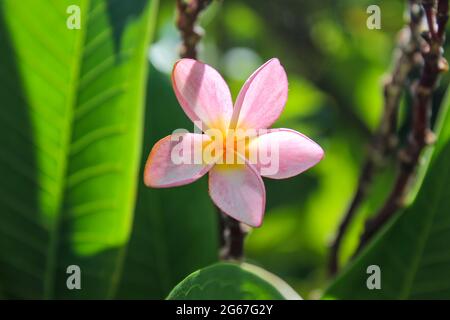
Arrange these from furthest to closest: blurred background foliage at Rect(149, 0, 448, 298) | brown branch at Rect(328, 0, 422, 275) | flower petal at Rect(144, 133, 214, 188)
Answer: blurred background foliage at Rect(149, 0, 448, 298), brown branch at Rect(328, 0, 422, 275), flower petal at Rect(144, 133, 214, 188)

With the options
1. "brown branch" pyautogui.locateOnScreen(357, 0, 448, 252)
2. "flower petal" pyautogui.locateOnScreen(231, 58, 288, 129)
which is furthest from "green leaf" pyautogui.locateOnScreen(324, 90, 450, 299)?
"flower petal" pyautogui.locateOnScreen(231, 58, 288, 129)

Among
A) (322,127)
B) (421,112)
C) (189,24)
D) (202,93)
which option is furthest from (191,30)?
(322,127)

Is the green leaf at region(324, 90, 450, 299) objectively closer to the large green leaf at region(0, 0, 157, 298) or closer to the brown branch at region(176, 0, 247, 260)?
the brown branch at region(176, 0, 247, 260)

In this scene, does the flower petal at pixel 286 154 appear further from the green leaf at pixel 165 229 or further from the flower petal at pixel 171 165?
the green leaf at pixel 165 229

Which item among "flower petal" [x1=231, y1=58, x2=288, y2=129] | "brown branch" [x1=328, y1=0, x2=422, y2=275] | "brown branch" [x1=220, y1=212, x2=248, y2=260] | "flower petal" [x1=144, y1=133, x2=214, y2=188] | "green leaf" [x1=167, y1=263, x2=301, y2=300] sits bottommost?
"green leaf" [x1=167, y1=263, x2=301, y2=300]

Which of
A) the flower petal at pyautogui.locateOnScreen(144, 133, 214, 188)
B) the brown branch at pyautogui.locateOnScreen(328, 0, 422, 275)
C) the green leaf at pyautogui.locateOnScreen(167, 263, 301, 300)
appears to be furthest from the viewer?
the brown branch at pyautogui.locateOnScreen(328, 0, 422, 275)

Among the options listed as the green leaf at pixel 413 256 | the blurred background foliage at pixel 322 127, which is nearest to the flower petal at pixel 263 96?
the green leaf at pixel 413 256
